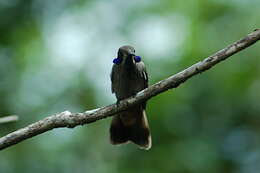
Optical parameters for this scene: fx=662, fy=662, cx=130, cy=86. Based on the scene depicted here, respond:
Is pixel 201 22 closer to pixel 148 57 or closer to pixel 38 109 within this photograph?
pixel 148 57

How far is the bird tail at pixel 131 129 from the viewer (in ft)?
23.9

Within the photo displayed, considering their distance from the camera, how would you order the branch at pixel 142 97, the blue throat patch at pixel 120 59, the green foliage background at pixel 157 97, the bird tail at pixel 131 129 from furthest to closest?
the green foliage background at pixel 157 97 < the bird tail at pixel 131 129 < the blue throat patch at pixel 120 59 < the branch at pixel 142 97

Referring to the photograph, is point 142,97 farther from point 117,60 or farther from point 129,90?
point 129,90

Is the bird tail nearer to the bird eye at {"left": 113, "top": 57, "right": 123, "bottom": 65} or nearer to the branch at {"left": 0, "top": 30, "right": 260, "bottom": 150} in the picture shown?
the bird eye at {"left": 113, "top": 57, "right": 123, "bottom": 65}

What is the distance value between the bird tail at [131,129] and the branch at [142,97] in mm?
1857

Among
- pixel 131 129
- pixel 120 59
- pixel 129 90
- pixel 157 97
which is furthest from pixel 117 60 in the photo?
pixel 157 97

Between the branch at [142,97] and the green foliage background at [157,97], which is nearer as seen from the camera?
A: the branch at [142,97]

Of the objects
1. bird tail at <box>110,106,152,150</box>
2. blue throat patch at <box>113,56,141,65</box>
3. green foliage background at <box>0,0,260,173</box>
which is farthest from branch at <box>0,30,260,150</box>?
green foliage background at <box>0,0,260,173</box>

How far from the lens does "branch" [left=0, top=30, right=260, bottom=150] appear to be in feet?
16.9

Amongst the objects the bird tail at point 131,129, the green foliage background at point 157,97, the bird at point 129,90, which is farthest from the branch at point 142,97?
the green foliage background at point 157,97

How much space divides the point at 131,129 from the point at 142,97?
6.60 ft

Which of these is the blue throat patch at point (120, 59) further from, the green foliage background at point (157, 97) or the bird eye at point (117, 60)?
the green foliage background at point (157, 97)

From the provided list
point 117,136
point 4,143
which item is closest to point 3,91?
point 117,136

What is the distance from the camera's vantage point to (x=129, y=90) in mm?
6848
